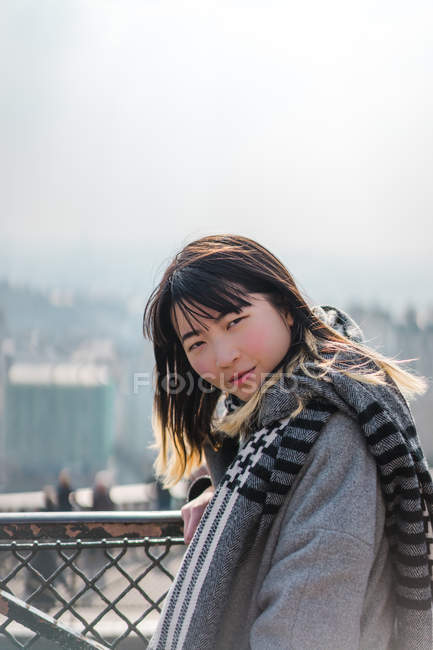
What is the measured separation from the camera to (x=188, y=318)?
1.55 metres

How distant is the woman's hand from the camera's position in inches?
65.6

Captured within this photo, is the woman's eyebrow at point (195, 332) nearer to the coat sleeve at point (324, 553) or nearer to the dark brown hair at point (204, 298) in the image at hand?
the dark brown hair at point (204, 298)

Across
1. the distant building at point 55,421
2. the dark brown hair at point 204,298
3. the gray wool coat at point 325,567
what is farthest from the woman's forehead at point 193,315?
the distant building at point 55,421

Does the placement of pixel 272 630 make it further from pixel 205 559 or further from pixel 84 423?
pixel 84 423

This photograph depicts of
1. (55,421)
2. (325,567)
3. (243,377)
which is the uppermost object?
(243,377)

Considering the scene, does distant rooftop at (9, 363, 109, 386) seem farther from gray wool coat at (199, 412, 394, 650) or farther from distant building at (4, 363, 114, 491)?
gray wool coat at (199, 412, 394, 650)

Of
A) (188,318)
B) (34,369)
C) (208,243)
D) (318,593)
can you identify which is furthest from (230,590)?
(34,369)

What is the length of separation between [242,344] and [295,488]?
0.34 metres

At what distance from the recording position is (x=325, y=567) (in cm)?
120

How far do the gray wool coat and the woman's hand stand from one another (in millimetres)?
324

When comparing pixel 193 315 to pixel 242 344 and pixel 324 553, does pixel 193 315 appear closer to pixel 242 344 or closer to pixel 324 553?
pixel 242 344

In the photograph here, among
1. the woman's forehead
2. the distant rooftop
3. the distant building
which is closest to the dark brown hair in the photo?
the woman's forehead

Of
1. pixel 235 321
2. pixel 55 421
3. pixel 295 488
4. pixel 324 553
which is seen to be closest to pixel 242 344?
pixel 235 321

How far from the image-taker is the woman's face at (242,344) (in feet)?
4.93
